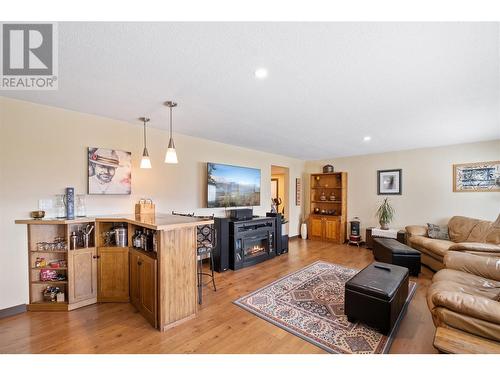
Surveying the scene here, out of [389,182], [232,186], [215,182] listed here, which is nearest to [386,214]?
[389,182]

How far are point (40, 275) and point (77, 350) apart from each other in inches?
50.7

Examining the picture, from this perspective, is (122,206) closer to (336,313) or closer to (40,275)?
(40,275)

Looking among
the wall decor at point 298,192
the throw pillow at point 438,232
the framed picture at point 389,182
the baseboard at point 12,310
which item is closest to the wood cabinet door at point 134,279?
the baseboard at point 12,310

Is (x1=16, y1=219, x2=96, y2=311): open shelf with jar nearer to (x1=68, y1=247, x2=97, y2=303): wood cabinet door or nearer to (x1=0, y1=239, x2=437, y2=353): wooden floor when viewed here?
(x1=68, y1=247, x2=97, y2=303): wood cabinet door

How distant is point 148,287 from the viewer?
7.62 ft

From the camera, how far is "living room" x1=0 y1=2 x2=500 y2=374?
152cm

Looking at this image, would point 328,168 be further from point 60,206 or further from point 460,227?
point 60,206

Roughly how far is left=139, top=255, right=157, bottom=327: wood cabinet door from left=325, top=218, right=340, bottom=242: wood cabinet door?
5.00 m

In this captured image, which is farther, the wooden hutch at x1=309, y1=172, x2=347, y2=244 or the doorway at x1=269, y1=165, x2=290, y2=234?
the doorway at x1=269, y1=165, x2=290, y2=234

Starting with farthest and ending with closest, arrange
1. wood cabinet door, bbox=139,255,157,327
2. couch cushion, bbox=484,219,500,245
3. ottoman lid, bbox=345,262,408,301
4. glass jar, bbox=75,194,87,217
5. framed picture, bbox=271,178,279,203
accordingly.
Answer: framed picture, bbox=271,178,279,203 < couch cushion, bbox=484,219,500,245 < glass jar, bbox=75,194,87,217 < wood cabinet door, bbox=139,255,157,327 < ottoman lid, bbox=345,262,408,301

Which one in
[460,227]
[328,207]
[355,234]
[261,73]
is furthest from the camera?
[328,207]

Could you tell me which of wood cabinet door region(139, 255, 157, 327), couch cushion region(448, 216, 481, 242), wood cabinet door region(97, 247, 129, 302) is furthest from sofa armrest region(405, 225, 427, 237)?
Result: wood cabinet door region(97, 247, 129, 302)

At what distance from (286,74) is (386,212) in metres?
4.78
